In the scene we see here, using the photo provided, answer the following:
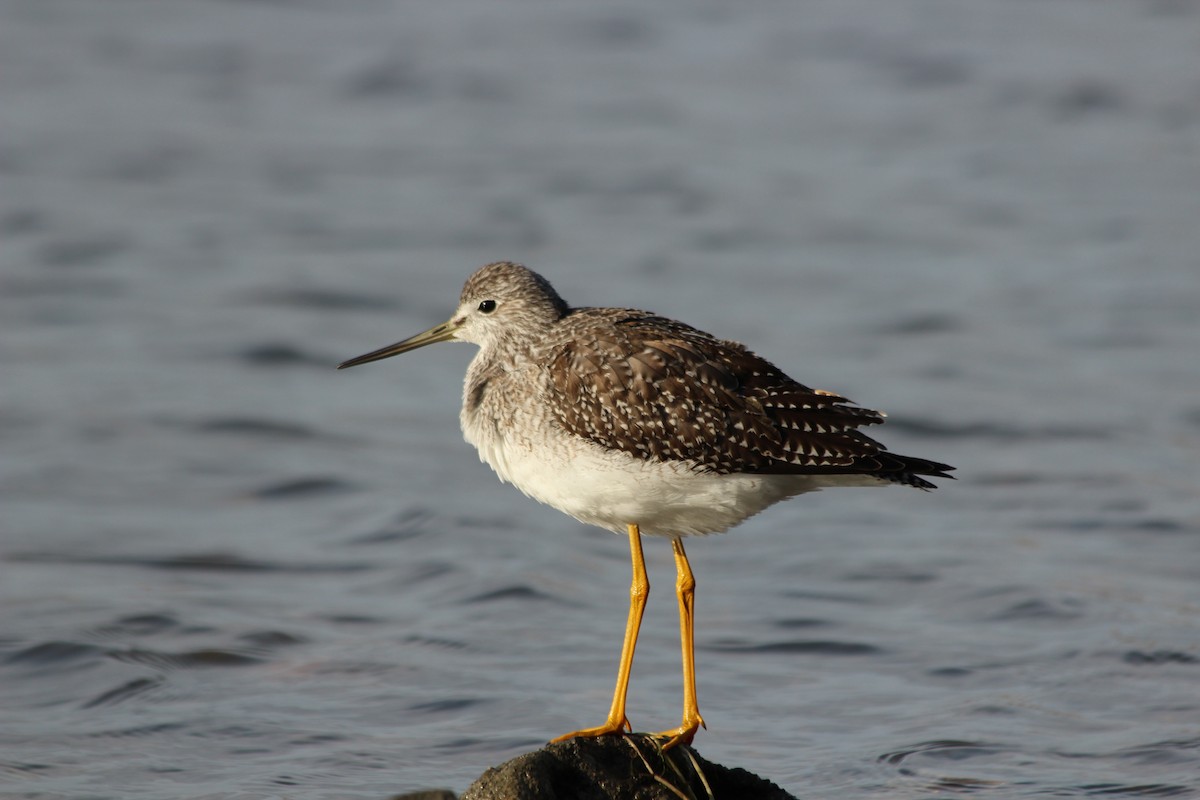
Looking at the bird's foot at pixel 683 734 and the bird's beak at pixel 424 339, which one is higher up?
the bird's beak at pixel 424 339

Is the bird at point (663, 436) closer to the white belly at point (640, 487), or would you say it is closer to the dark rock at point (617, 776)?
the white belly at point (640, 487)

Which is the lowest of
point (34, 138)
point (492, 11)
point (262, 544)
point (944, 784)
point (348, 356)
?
point (944, 784)

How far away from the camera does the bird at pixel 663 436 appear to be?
345 inches

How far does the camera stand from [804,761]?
1043 cm

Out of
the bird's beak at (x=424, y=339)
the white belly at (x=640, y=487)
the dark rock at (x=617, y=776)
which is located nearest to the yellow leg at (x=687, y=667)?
the dark rock at (x=617, y=776)

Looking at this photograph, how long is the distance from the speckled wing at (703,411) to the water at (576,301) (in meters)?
2.39

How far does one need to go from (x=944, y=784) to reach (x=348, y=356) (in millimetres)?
9882

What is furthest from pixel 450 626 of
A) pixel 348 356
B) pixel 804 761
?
pixel 348 356

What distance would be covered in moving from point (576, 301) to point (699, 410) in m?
9.60

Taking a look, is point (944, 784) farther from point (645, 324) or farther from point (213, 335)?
point (213, 335)

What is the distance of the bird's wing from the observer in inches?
346

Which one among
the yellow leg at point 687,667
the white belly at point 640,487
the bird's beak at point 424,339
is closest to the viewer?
the white belly at point 640,487

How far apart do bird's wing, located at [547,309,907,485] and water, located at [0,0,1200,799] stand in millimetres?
2408

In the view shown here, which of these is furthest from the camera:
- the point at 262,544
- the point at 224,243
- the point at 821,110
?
the point at 821,110
